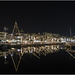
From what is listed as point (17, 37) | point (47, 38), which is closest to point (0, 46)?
point (17, 37)

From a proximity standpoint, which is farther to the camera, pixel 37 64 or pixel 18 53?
pixel 18 53

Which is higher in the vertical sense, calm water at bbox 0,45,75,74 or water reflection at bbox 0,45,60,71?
calm water at bbox 0,45,75,74

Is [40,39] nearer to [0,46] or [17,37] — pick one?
[17,37]

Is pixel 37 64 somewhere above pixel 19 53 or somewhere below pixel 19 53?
above

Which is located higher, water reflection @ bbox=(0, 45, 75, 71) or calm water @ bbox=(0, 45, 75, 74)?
calm water @ bbox=(0, 45, 75, 74)

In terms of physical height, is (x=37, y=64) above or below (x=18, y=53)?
above

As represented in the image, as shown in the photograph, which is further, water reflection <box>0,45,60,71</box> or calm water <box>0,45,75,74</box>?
water reflection <box>0,45,60,71</box>

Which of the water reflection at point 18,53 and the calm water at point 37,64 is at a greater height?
the calm water at point 37,64

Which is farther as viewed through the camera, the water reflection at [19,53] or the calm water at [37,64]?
the water reflection at [19,53]

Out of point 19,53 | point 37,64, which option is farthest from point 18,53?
point 37,64

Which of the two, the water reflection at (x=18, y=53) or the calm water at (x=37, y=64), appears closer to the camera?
the calm water at (x=37, y=64)

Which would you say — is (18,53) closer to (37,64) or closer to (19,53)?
(19,53)

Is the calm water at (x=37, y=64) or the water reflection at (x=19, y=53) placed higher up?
the calm water at (x=37, y=64)
